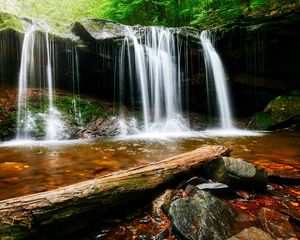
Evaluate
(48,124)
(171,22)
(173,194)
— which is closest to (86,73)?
(48,124)

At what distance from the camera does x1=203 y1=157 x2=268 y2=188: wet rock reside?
3660 millimetres

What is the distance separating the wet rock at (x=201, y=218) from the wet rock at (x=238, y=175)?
31.7 inches

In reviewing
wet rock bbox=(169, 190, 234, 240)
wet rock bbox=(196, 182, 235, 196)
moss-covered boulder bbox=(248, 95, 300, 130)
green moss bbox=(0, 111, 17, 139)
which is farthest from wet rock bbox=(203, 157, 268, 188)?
moss-covered boulder bbox=(248, 95, 300, 130)

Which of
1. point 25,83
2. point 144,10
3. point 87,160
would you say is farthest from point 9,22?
point 144,10

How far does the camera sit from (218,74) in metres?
12.7

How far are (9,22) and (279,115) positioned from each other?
1150cm

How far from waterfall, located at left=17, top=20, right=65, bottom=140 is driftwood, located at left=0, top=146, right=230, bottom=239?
24.4 ft

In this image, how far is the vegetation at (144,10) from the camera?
Answer: 14.5 m

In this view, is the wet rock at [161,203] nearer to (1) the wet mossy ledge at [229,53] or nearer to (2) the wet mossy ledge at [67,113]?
(2) the wet mossy ledge at [67,113]

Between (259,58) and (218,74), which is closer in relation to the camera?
(259,58)

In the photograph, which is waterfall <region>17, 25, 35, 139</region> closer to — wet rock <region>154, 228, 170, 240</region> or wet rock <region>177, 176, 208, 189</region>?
wet rock <region>177, 176, 208, 189</region>

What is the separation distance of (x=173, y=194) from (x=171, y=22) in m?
16.1

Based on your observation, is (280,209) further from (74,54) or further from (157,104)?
(74,54)

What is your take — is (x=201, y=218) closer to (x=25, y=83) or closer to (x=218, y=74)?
(x=25, y=83)
